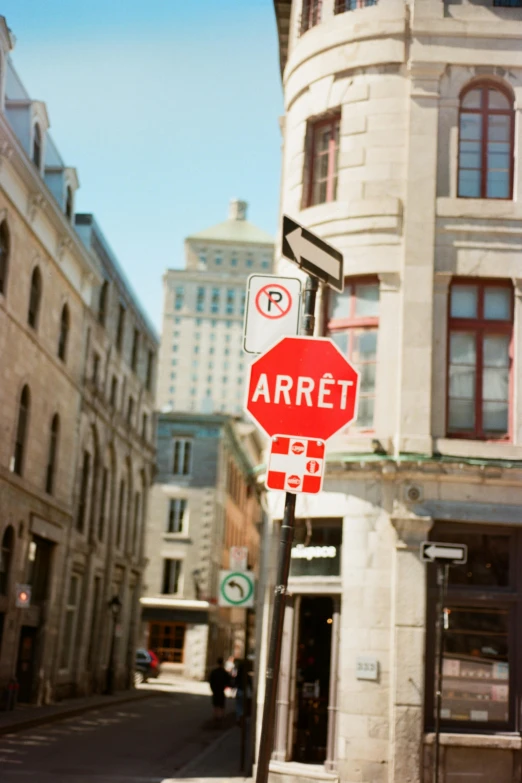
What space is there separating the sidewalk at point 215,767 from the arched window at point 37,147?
18.4m

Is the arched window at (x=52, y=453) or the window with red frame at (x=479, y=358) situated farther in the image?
the arched window at (x=52, y=453)

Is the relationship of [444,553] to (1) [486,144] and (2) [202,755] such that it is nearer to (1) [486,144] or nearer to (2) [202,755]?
(1) [486,144]

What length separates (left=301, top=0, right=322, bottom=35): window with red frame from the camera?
19219 millimetres

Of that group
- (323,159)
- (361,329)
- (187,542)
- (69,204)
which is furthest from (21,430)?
(187,542)

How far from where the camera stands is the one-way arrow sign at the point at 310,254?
8820 millimetres

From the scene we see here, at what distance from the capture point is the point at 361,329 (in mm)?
17125

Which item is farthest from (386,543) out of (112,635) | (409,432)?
(112,635)

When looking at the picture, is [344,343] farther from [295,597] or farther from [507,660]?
[507,660]

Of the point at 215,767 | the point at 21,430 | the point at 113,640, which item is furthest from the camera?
the point at 113,640

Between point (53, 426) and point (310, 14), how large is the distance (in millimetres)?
19537

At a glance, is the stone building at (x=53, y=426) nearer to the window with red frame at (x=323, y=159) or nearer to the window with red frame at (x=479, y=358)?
the window with red frame at (x=323, y=159)

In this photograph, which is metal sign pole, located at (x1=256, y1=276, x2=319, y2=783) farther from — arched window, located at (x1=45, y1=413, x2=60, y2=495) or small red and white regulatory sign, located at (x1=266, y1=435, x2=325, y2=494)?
arched window, located at (x1=45, y1=413, x2=60, y2=495)

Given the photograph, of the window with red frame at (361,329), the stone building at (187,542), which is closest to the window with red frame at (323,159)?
the window with red frame at (361,329)

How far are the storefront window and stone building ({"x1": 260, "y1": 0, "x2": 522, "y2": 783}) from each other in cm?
3
